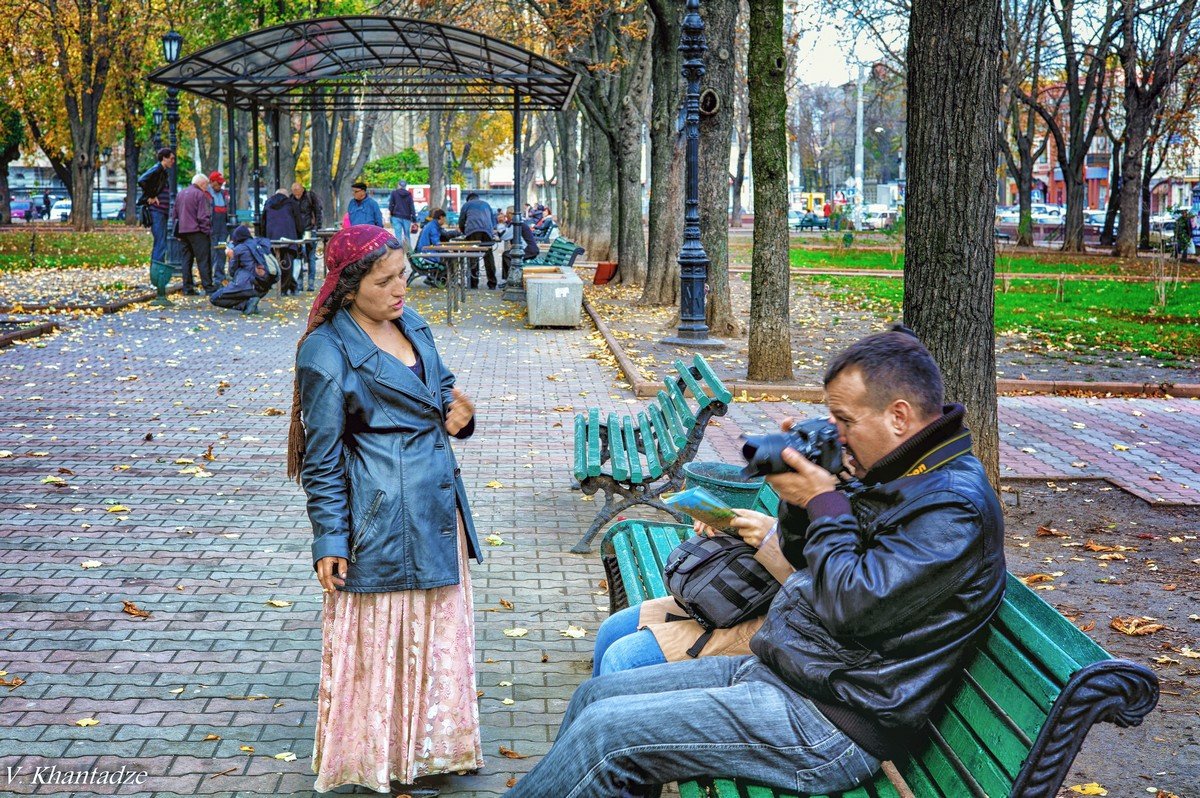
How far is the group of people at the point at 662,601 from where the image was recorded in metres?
2.71

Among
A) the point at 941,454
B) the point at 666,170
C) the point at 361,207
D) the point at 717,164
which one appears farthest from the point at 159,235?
the point at 941,454

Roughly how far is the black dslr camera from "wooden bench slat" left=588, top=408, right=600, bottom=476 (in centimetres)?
333

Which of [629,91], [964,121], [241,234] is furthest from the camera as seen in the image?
[629,91]

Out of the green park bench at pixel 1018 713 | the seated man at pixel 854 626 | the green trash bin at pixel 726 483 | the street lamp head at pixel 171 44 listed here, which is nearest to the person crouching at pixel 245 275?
the street lamp head at pixel 171 44

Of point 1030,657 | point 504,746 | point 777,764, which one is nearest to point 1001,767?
point 1030,657

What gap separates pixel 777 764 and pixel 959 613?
0.54 m

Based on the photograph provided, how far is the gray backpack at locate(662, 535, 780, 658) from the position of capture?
11.3ft

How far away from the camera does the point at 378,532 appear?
3.67 metres

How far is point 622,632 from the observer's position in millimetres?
3820

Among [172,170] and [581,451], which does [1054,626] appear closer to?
[581,451]

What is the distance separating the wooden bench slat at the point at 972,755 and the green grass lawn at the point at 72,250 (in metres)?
28.1

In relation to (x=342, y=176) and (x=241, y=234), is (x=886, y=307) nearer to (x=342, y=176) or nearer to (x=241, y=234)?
(x=241, y=234)

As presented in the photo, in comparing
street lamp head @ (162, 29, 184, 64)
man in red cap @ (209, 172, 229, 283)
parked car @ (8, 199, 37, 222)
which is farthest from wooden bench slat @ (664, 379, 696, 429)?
parked car @ (8, 199, 37, 222)

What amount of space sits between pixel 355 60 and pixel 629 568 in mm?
18626
